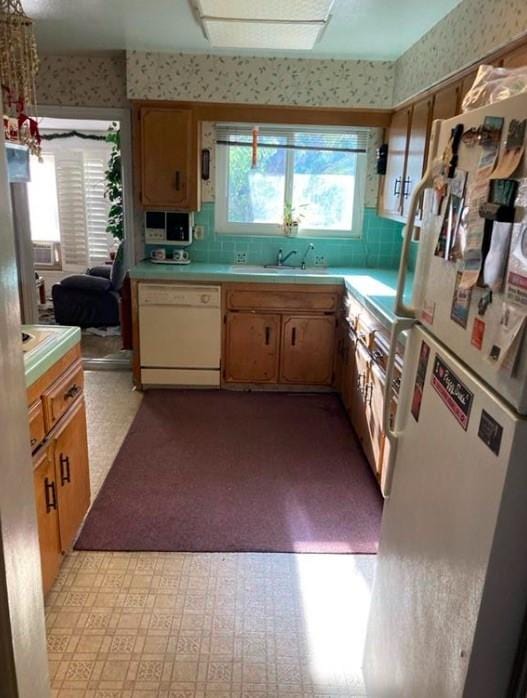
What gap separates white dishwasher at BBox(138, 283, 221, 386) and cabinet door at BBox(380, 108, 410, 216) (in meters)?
1.39

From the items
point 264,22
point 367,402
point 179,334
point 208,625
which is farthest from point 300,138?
point 208,625

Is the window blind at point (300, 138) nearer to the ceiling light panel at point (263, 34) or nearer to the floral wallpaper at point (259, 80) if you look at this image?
the floral wallpaper at point (259, 80)

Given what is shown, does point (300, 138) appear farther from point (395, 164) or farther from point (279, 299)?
point (279, 299)

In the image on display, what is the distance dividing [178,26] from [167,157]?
0.91m

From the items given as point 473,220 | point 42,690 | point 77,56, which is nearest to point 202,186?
point 77,56

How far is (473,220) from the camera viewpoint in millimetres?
1096

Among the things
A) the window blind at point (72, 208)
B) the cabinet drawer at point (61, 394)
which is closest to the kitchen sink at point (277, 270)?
the cabinet drawer at point (61, 394)

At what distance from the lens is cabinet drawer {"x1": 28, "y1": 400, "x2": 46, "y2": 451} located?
1807mm

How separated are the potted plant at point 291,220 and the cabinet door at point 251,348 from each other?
820 mm

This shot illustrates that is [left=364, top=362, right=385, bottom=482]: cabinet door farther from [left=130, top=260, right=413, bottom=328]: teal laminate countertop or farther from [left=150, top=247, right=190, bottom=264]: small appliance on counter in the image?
[left=150, top=247, right=190, bottom=264]: small appliance on counter

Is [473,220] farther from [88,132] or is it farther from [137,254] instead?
[88,132]

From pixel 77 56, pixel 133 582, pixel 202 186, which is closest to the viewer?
pixel 133 582

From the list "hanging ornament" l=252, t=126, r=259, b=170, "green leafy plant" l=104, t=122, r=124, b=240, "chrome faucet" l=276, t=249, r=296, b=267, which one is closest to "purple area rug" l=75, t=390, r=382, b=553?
"chrome faucet" l=276, t=249, r=296, b=267

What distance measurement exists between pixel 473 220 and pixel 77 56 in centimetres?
402
